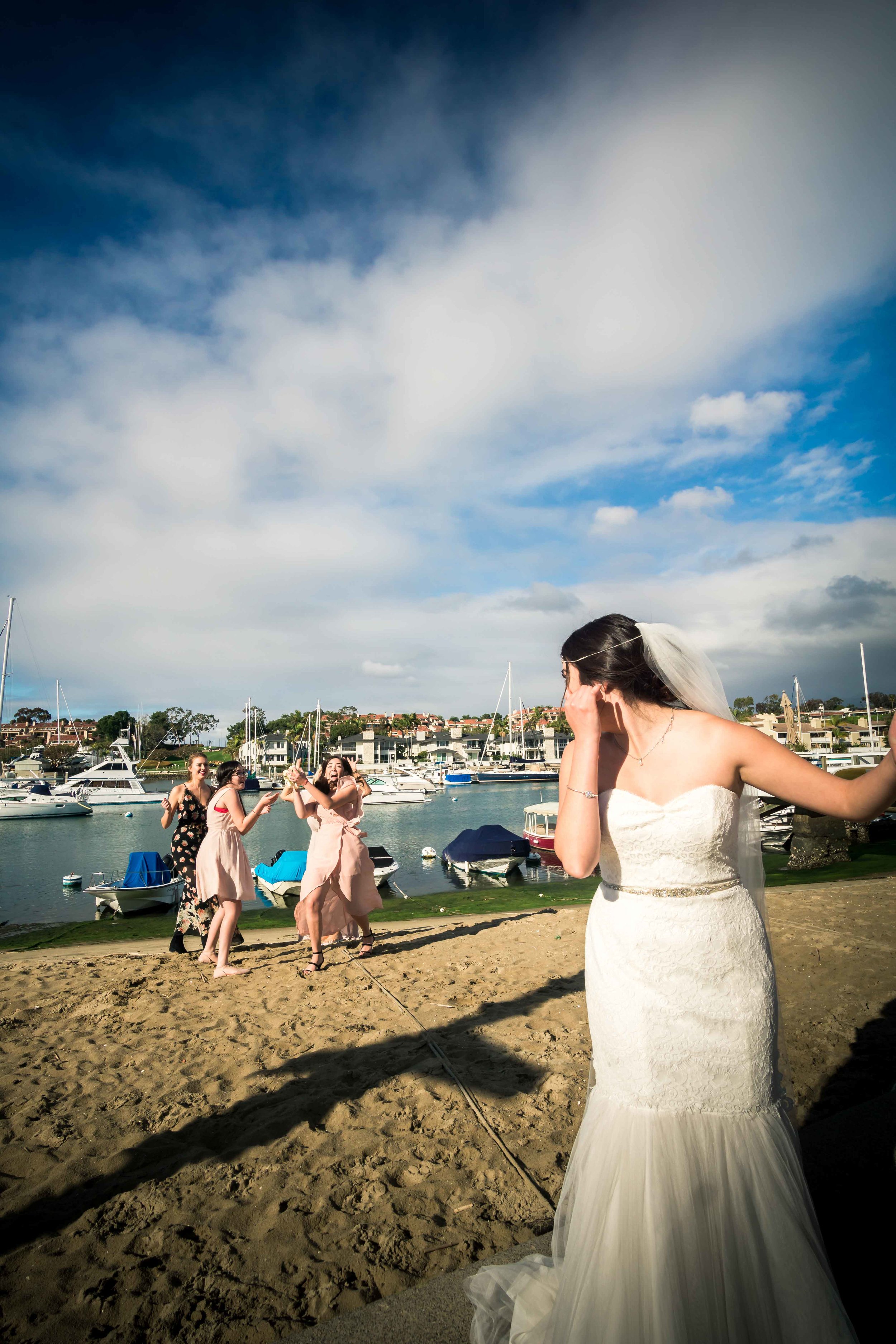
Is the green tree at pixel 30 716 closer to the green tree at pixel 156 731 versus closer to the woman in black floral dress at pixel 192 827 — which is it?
the green tree at pixel 156 731

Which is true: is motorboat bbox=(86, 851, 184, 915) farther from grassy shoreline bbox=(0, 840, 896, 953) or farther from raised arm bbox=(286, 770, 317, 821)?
raised arm bbox=(286, 770, 317, 821)

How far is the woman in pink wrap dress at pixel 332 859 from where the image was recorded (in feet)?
22.5

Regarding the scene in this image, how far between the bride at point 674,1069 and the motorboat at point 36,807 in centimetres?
5676

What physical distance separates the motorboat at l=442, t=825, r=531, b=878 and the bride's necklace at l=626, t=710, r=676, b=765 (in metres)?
22.0

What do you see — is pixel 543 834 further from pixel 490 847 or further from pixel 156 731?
pixel 156 731

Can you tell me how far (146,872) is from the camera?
18.1 meters

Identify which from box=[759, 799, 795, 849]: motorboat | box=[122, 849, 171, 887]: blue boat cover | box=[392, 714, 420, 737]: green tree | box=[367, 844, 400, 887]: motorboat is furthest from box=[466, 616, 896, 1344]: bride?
box=[392, 714, 420, 737]: green tree

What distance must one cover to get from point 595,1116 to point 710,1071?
0.39m

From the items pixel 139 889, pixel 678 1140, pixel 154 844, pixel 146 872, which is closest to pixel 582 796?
pixel 678 1140

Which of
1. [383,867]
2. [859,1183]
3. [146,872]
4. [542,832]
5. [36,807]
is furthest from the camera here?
[36,807]

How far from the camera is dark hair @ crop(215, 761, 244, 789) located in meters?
6.66

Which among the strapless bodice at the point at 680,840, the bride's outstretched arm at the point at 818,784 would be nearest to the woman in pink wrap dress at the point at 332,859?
the strapless bodice at the point at 680,840

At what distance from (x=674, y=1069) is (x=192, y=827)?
628cm

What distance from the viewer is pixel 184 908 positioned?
298 inches
